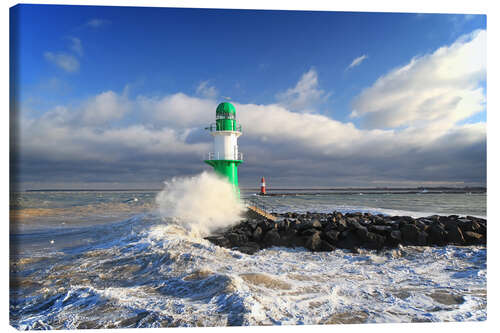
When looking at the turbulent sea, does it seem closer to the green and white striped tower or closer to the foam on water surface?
the foam on water surface

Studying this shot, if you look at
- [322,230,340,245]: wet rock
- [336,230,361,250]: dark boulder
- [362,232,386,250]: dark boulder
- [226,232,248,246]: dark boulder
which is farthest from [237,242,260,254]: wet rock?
[362,232,386,250]: dark boulder

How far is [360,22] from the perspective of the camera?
310 cm

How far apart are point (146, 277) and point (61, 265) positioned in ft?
5.30

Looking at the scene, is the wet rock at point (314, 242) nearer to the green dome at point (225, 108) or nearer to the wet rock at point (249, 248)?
the wet rock at point (249, 248)

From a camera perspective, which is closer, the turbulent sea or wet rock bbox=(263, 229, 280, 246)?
the turbulent sea

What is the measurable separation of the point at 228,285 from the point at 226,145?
5060mm

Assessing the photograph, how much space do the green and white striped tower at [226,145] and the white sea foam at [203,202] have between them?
283 millimetres

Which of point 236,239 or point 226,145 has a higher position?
point 226,145

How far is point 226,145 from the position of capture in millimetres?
7426

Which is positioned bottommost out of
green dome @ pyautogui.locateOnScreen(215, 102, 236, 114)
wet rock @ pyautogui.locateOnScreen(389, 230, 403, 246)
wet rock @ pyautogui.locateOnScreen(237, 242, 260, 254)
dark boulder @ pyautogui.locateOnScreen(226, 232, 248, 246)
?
wet rock @ pyautogui.locateOnScreen(237, 242, 260, 254)

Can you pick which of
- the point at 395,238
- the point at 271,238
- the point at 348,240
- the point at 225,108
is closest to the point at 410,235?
the point at 395,238

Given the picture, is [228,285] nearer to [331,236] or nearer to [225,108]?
[331,236]

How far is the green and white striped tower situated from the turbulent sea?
2.91 m

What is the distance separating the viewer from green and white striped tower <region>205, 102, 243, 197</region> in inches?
286
